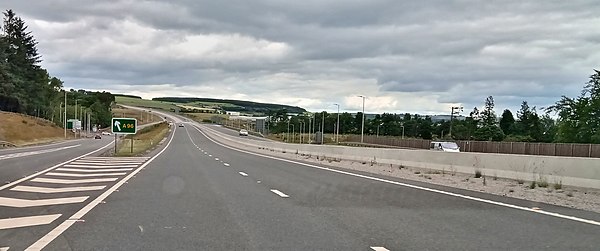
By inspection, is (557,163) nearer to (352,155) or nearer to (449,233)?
(449,233)

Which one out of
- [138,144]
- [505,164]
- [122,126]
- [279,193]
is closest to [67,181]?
[279,193]

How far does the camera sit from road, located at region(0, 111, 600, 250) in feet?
29.6

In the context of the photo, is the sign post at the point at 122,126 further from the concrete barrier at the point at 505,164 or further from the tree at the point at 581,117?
the tree at the point at 581,117

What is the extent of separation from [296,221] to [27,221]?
453 cm

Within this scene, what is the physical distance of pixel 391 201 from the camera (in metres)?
14.9

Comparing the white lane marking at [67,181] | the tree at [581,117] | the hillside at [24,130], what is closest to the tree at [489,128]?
the tree at [581,117]

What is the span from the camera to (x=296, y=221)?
1123 cm

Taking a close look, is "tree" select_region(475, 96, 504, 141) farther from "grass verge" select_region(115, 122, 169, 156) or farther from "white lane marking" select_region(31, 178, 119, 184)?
"white lane marking" select_region(31, 178, 119, 184)

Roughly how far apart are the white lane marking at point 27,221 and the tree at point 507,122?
175170 millimetres

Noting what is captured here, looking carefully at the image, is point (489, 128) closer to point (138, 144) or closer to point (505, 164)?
point (138, 144)

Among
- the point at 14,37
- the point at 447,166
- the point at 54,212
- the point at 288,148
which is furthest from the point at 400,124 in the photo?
the point at 54,212

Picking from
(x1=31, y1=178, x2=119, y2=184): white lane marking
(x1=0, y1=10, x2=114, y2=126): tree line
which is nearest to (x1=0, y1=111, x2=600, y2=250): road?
(x1=31, y1=178, x2=119, y2=184): white lane marking

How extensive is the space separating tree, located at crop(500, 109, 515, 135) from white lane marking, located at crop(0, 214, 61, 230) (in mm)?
175170

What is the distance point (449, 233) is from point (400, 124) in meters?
183
